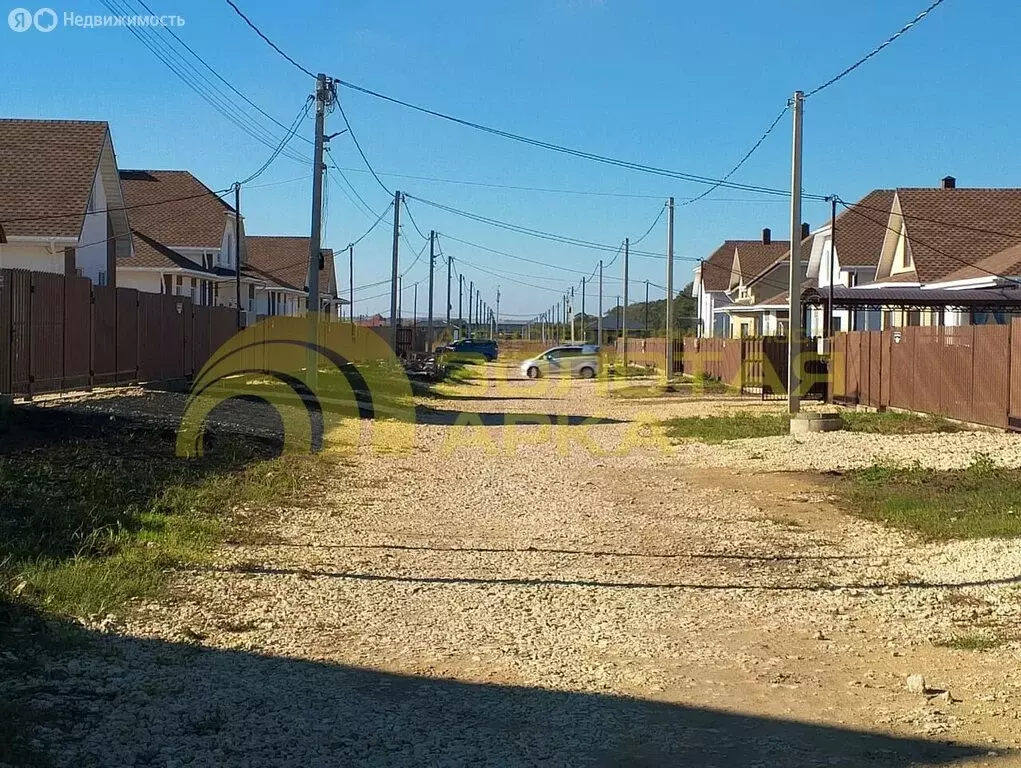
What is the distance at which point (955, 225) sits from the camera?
35.2 m

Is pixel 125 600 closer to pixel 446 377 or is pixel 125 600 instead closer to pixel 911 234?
pixel 911 234

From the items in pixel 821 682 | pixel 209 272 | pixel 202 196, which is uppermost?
pixel 202 196

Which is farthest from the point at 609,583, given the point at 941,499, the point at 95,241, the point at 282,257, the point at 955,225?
the point at 282,257

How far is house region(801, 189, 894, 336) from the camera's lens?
43031 millimetres

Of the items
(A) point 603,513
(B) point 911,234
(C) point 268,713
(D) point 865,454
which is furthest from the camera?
(B) point 911,234

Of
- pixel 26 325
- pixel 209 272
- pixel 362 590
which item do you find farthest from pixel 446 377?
pixel 362 590

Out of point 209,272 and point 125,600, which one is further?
point 209,272

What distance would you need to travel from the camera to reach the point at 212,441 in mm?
16203

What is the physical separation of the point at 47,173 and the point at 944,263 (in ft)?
79.6

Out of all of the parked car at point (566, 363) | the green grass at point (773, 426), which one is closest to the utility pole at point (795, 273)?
the green grass at point (773, 426)

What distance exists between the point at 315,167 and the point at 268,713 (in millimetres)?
22095

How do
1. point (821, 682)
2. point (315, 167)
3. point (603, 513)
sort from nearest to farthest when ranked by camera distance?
1. point (821, 682)
2. point (603, 513)
3. point (315, 167)

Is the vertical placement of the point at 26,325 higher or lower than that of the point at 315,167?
lower

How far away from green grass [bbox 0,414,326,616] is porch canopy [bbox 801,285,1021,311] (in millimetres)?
15883
